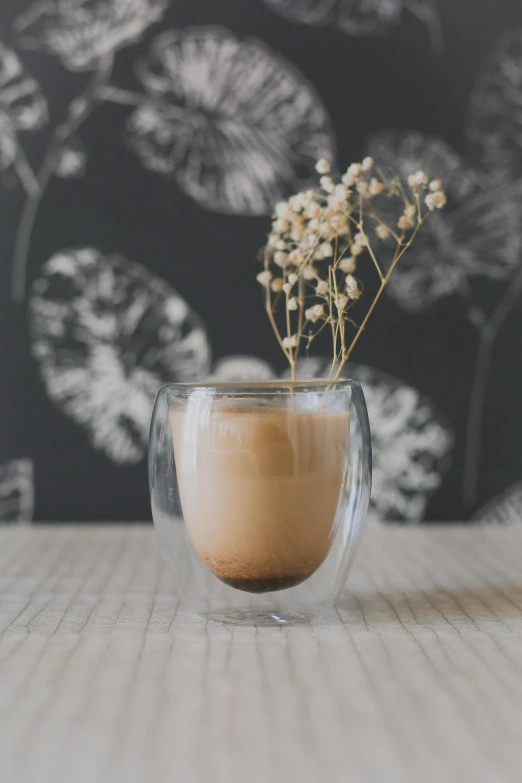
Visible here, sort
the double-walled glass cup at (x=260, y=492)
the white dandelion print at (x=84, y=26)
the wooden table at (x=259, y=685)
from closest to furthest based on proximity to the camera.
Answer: the wooden table at (x=259, y=685) → the double-walled glass cup at (x=260, y=492) → the white dandelion print at (x=84, y=26)

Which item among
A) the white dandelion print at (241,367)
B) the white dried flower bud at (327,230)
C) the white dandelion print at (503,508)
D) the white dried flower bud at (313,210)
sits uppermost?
the white dried flower bud at (313,210)

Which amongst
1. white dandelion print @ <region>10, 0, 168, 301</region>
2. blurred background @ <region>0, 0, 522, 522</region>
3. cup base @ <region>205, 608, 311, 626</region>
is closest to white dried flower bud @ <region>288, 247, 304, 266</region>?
cup base @ <region>205, 608, 311, 626</region>

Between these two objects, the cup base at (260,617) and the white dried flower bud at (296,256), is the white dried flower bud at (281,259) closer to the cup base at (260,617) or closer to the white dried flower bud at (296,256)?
the white dried flower bud at (296,256)

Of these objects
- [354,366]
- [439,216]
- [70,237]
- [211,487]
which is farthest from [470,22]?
[211,487]

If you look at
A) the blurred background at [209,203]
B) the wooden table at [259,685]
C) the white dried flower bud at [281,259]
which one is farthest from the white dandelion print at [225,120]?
the wooden table at [259,685]

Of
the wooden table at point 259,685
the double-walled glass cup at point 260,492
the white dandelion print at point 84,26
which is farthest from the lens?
the white dandelion print at point 84,26

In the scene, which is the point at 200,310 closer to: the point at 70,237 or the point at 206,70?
the point at 70,237

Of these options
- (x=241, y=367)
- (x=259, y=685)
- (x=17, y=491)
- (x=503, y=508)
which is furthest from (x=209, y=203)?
(x=259, y=685)
